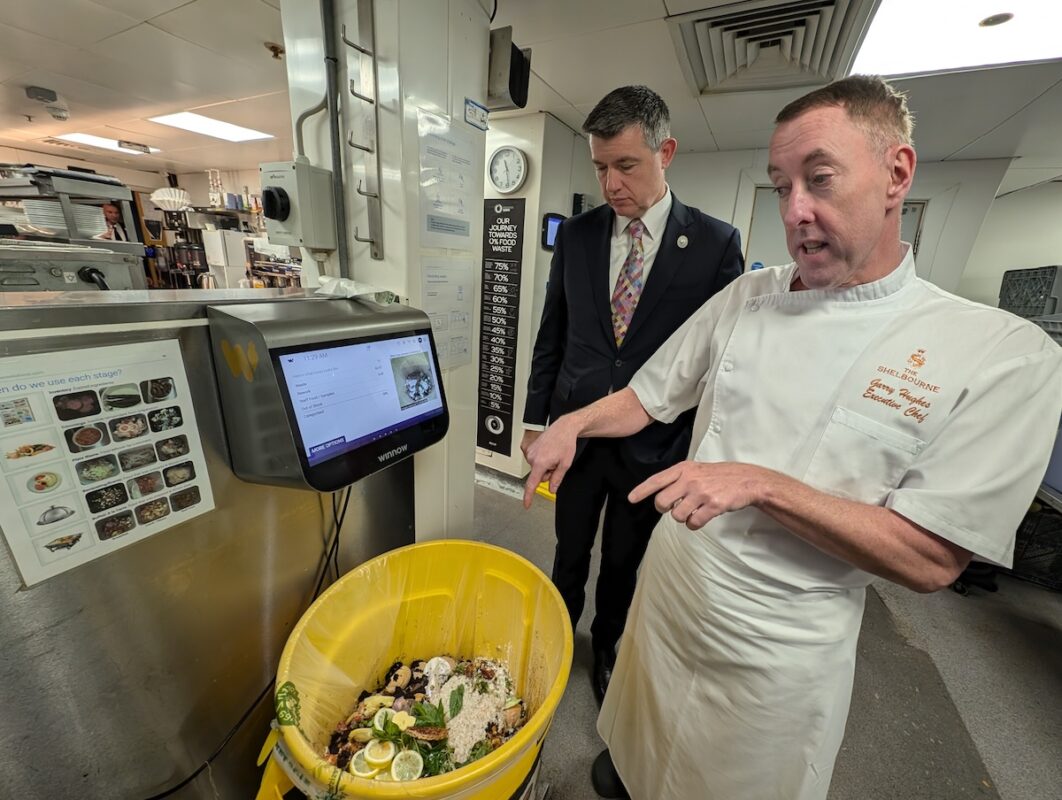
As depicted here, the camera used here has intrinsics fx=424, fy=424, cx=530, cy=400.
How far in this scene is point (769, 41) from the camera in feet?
5.33

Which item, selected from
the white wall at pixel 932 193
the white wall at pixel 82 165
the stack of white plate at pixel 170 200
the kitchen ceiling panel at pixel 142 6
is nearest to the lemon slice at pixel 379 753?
the kitchen ceiling panel at pixel 142 6

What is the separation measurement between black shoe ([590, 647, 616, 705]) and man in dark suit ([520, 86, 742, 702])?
23 cm

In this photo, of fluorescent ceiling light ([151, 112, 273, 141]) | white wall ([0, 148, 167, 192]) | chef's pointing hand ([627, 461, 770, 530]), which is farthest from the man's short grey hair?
white wall ([0, 148, 167, 192])

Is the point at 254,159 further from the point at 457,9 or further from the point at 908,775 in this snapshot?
the point at 908,775

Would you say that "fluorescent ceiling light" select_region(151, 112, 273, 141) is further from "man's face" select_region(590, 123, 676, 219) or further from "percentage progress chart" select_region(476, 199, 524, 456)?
"man's face" select_region(590, 123, 676, 219)

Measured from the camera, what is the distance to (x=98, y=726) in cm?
76

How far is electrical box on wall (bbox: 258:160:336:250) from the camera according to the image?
984 millimetres

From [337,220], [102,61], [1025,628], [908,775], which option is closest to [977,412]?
[337,220]

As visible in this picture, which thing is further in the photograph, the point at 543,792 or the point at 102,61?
the point at 102,61

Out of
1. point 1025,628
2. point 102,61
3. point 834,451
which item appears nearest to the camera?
point 834,451

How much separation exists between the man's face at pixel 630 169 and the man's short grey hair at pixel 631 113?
0.04ft

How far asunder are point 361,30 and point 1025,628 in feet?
10.9

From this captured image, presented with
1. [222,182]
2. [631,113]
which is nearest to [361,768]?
[631,113]

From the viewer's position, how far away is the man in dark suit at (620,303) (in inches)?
45.3
